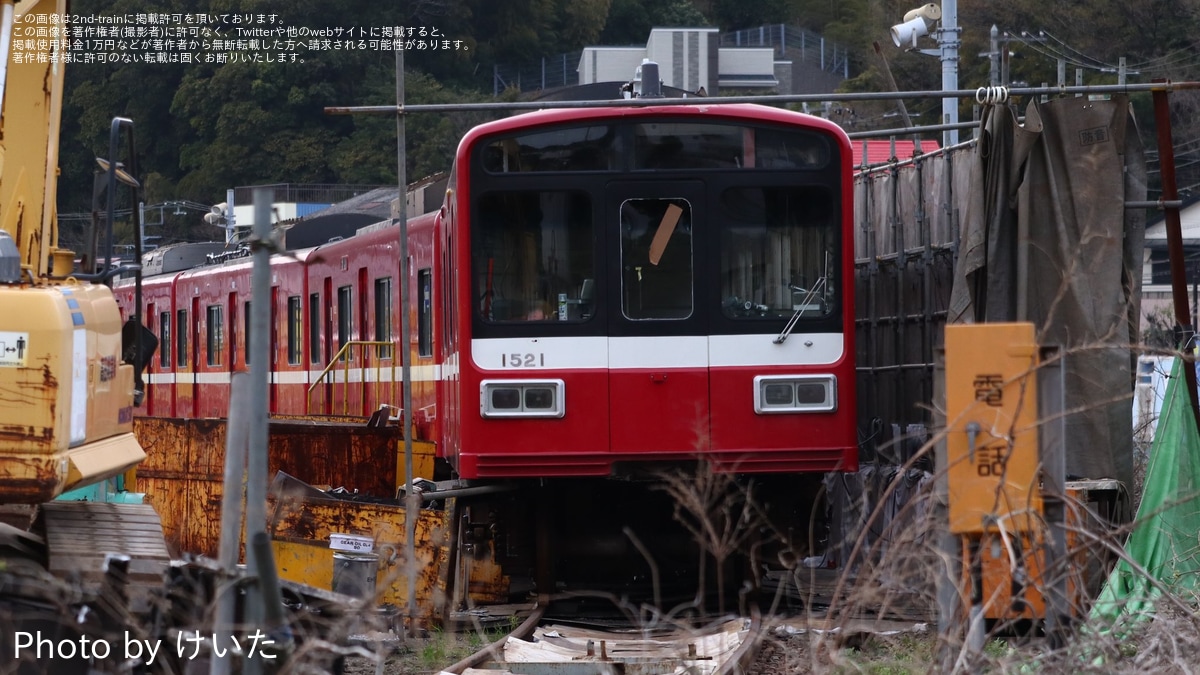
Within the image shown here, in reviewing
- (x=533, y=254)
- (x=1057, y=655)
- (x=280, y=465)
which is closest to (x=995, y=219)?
(x=533, y=254)

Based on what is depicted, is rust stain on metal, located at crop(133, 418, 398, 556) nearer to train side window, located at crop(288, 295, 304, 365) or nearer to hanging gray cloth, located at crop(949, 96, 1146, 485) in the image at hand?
train side window, located at crop(288, 295, 304, 365)

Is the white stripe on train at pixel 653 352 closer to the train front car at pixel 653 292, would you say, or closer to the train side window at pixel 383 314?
the train front car at pixel 653 292

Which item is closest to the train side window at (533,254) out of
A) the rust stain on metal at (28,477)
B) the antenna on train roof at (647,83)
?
the antenna on train roof at (647,83)

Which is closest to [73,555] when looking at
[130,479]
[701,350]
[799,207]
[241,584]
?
[241,584]

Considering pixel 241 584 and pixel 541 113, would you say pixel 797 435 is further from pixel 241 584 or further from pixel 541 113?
pixel 241 584

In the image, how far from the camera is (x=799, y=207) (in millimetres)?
9125

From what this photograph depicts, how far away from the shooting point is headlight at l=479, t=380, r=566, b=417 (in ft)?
29.4

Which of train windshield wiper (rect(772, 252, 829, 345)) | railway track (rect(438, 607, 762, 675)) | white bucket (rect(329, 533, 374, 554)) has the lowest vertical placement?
railway track (rect(438, 607, 762, 675))

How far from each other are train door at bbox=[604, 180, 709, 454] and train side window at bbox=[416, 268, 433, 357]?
3.29 m

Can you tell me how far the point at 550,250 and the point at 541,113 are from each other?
0.83 metres

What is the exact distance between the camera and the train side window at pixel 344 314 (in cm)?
1502

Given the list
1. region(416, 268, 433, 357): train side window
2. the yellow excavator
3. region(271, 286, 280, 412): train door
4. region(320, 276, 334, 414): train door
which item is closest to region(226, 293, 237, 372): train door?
region(271, 286, 280, 412): train door

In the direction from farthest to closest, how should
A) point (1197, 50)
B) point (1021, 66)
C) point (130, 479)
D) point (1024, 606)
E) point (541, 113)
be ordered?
point (1021, 66)
point (1197, 50)
point (130, 479)
point (541, 113)
point (1024, 606)

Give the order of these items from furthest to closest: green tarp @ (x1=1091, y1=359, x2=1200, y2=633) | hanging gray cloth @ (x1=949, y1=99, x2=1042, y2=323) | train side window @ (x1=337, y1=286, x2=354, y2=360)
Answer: train side window @ (x1=337, y1=286, x2=354, y2=360) < hanging gray cloth @ (x1=949, y1=99, x2=1042, y2=323) < green tarp @ (x1=1091, y1=359, x2=1200, y2=633)
